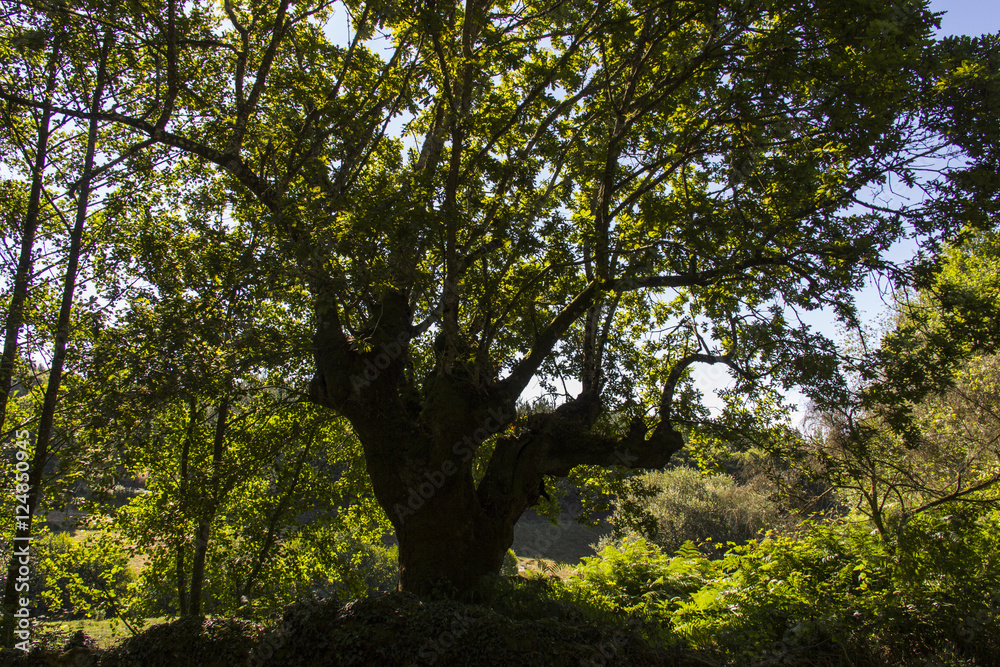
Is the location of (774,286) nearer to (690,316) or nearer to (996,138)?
(690,316)

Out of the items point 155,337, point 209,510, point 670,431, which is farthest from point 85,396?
point 670,431

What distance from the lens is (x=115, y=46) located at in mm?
7156

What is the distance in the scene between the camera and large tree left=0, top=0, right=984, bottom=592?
5.42m

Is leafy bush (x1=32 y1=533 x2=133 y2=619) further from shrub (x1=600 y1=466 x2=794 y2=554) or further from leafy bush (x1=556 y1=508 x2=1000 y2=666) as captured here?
shrub (x1=600 y1=466 x2=794 y2=554)

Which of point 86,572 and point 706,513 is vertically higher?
point 86,572

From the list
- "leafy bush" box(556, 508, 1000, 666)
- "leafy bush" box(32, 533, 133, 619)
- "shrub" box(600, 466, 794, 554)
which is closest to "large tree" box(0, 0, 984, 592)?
"leafy bush" box(556, 508, 1000, 666)

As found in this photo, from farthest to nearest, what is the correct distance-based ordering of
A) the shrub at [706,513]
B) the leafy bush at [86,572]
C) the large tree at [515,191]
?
1. the shrub at [706,513]
2. the leafy bush at [86,572]
3. the large tree at [515,191]

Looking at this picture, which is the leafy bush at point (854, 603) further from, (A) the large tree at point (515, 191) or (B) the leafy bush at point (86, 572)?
(B) the leafy bush at point (86, 572)

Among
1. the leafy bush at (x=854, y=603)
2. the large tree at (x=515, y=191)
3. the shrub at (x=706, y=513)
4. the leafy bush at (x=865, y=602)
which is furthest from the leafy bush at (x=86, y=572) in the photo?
the shrub at (x=706, y=513)

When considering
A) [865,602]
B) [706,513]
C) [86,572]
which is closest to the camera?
[865,602]

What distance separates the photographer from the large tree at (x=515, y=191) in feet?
17.8

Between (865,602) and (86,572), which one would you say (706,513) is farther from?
(86,572)

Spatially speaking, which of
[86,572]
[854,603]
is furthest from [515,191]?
[86,572]

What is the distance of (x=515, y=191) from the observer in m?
7.52
